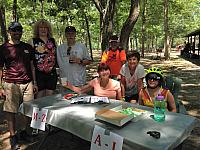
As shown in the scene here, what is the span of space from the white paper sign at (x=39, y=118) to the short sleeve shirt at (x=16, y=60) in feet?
3.29

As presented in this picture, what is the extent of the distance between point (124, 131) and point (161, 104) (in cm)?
76

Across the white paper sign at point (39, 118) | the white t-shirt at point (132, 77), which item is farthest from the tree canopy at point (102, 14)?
the white paper sign at point (39, 118)

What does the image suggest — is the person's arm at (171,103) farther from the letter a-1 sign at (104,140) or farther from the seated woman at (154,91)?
the letter a-1 sign at (104,140)

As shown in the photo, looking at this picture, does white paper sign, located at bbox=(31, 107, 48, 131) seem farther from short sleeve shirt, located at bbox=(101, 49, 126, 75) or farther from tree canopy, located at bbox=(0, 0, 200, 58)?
tree canopy, located at bbox=(0, 0, 200, 58)

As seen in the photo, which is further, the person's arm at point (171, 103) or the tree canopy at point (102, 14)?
the tree canopy at point (102, 14)

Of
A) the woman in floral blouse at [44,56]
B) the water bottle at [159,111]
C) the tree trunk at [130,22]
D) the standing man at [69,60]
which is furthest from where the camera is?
the tree trunk at [130,22]

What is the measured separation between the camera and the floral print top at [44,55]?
461 cm

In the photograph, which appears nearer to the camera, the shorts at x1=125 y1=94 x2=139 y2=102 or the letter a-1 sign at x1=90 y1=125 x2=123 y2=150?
the letter a-1 sign at x1=90 y1=125 x2=123 y2=150

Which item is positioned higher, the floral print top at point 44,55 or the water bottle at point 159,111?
the floral print top at point 44,55

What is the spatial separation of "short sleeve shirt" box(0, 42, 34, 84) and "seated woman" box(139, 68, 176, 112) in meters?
1.94

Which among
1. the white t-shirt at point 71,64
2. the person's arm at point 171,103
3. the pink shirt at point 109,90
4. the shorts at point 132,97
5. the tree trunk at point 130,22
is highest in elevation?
the tree trunk at point 130,22

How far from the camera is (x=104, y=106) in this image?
143 inches

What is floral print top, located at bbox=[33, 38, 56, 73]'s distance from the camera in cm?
461

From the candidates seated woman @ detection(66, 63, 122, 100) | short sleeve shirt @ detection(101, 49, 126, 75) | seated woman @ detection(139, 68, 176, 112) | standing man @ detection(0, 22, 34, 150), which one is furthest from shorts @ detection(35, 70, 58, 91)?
seated woman @ detection(139, 68, 176, 112)
